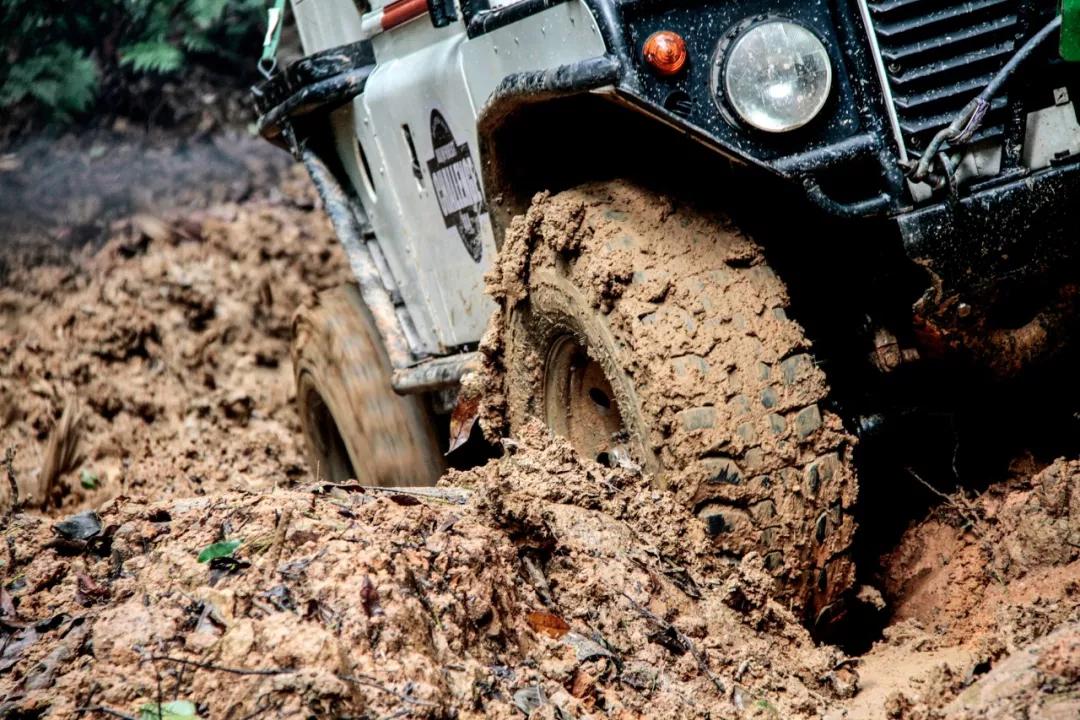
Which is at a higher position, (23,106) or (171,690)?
(23,106)

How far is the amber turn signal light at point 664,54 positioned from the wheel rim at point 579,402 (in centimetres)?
87

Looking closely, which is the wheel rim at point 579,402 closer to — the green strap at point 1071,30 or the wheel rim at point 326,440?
the green strap at point 1071,30

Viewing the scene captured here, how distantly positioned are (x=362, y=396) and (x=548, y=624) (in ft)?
7.44

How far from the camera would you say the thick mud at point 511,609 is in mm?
2504

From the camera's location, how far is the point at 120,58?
10.7m

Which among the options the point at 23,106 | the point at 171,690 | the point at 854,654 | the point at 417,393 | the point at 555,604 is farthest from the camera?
the point at 23,106

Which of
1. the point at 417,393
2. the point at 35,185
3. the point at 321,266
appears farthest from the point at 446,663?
the point at 35,185

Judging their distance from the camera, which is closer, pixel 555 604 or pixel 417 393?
pixel 555 604

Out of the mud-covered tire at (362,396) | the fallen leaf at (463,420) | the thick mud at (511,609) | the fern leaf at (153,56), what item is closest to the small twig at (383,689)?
the thick mud at (511,609)

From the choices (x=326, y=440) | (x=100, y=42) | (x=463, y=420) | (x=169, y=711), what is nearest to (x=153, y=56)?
(x=100, y=42)

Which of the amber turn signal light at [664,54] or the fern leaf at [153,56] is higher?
the fern leaf at [153,56]

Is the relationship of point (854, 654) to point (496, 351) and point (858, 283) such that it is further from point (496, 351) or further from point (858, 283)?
point (496, 351)

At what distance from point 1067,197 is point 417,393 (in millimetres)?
2388

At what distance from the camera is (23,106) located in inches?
407
